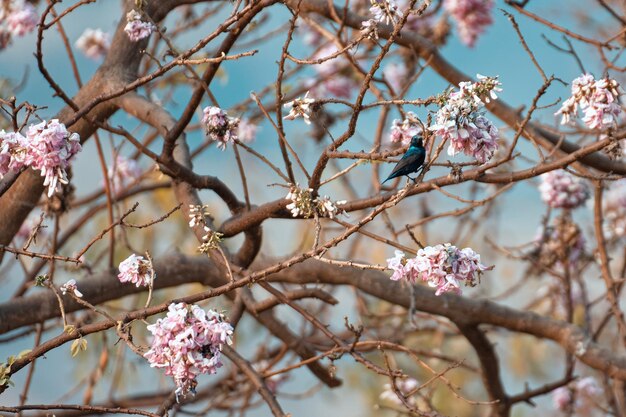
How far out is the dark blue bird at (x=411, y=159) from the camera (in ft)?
7.84

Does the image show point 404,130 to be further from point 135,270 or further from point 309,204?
point 135,270

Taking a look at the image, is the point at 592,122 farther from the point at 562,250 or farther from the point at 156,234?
the point at 156,234

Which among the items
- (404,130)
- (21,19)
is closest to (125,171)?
(21,19)

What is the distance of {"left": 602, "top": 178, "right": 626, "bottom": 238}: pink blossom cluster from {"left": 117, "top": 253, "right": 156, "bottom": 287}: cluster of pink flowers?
3.38 m

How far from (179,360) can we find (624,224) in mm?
3774

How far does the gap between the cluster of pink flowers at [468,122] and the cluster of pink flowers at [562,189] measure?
227 cm

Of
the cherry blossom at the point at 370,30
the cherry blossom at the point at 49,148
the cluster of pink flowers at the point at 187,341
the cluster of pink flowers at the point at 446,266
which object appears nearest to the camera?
the cluster of pink flowers at the point at 187,341

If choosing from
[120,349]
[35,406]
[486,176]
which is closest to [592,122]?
[486,176]

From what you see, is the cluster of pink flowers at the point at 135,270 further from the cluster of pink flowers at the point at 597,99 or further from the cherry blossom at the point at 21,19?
the cherry blossom at the point at 21,19

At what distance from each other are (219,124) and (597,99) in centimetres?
120

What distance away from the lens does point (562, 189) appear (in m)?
4.39

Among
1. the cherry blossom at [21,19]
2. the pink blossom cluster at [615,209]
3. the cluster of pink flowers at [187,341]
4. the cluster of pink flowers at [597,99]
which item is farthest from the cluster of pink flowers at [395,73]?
the cluster of pink flowers at [187,341]

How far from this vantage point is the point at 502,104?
403cm

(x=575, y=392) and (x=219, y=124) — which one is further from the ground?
(x=575, y=392)
